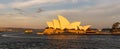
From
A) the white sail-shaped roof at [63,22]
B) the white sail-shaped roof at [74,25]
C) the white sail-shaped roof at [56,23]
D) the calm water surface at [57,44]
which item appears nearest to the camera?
the calm water surface at [57,44]

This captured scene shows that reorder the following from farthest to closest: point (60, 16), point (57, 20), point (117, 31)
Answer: point (117, 31), point (57, 20), point (60, 16)

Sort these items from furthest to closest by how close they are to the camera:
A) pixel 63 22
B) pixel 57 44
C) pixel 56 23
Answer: pixel 56 23 < pixel 63 22 < pixel 57 44

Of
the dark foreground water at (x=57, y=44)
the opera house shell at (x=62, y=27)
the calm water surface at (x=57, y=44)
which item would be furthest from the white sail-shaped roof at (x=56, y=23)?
the calm water surface at (x=57, y=44)

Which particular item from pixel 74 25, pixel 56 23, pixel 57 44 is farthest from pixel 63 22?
pixel 57 44

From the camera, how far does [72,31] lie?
142000 mm

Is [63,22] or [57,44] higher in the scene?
[63,22]

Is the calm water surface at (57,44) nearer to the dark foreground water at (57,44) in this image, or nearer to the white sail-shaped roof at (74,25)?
the dark foreground water at (57,44)

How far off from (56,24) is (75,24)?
32.8ft

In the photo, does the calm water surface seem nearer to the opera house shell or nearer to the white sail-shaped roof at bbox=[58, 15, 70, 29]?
the white sail-shaped roof at bbox=[58, 15, 70, 29]

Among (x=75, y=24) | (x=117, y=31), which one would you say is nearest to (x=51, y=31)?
(x=75, y=24)

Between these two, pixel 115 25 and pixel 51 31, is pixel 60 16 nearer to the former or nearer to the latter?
pixel 51 31

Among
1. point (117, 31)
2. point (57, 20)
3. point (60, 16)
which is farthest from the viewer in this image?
point (117, 31)

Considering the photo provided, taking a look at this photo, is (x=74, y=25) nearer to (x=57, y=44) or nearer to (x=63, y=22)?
(x=63, y=22)

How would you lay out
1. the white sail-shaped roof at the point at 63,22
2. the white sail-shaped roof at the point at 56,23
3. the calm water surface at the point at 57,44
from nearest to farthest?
the calm water surface at the point at 57,44 < the white sail-shaped roof at the point at 63,22 < the white sail-shaped roof at the point at 56,23
